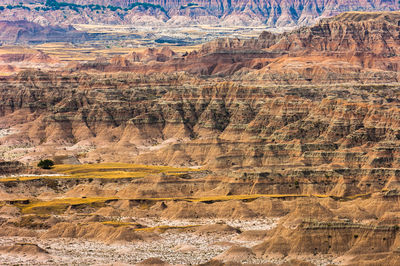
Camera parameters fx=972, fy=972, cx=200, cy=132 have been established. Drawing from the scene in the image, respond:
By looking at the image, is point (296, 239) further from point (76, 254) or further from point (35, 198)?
point (35, 198)

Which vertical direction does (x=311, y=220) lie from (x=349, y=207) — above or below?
above

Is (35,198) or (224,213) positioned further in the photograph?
(35,198)

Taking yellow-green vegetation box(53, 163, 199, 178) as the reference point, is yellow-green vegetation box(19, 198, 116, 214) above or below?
above

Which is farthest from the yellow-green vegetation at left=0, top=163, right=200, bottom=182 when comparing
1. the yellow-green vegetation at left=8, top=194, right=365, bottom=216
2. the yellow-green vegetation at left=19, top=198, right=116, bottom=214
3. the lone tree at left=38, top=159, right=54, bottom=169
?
the yellow-green vegetation at left=19, top=198, right=116, bottom=214

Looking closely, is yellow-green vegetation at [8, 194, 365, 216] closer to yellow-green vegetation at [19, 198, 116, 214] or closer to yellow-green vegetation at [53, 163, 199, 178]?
yellow-green vegetation at [19, 198, 116, 214]

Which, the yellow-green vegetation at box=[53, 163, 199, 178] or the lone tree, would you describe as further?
the lone tree

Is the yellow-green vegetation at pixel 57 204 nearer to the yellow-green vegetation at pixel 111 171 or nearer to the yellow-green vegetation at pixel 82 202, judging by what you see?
the yellow-green vegetation at pixel 82 202

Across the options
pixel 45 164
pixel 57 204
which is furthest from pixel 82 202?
pixel 45 164

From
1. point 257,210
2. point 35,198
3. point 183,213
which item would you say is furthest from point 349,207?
point 35,198


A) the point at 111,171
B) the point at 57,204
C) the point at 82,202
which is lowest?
the point at 111,171

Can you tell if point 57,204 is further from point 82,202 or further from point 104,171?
point 104,171

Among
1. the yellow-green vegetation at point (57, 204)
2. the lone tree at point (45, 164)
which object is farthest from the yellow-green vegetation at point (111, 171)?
the yellow-green vegetation at point (57, 204)
